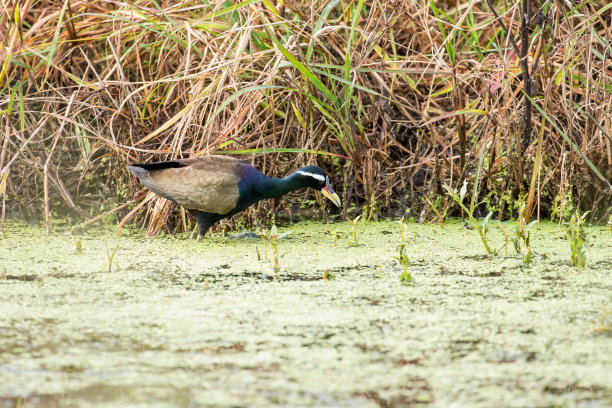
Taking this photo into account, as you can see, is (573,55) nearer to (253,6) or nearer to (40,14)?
(253,6)

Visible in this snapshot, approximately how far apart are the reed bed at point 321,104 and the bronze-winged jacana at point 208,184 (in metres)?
0.17

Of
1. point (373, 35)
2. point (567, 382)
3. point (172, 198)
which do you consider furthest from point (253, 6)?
point (567, 382)

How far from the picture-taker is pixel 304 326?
9.10 ft

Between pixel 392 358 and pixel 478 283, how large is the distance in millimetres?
1018

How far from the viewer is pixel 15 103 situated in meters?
4.98

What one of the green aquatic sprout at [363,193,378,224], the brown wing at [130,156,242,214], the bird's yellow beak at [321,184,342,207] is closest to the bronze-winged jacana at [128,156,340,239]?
the brown wing at [130,156,242,214]

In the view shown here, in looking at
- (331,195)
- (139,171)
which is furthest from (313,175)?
(139,171)

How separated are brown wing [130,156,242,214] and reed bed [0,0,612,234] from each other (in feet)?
0.70

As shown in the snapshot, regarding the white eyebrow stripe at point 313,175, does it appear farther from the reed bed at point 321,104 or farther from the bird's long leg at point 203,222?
the bird's long leg at point 203,222

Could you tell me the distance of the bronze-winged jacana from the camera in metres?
4.32

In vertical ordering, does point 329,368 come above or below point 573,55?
below

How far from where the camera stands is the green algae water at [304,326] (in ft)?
7.20

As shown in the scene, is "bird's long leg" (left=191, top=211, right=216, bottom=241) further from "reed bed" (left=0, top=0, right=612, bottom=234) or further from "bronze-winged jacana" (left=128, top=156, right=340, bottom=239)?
"reed bed" (left=0, top=0, right=612, bottom=234)

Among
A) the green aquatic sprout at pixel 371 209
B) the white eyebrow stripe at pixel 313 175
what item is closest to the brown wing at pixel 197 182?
the white eyebrow stripe at pixel 313 175
